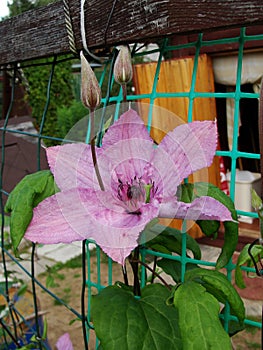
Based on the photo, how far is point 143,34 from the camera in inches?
31.0

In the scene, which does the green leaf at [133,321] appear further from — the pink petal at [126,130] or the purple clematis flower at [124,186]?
the pink petal at [126,130]

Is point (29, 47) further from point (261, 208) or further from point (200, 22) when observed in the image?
point (261, 208)

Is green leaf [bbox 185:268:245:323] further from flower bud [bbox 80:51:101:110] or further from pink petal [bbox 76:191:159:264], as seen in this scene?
flower bud [bbox 80:51:101:110]

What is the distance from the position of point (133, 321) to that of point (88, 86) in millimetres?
344

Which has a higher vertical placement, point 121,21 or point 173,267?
point 121,21

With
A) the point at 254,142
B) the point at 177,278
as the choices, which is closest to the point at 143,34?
the point at 177,278

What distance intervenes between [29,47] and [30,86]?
5.54 meters

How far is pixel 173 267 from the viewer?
893 millimetres

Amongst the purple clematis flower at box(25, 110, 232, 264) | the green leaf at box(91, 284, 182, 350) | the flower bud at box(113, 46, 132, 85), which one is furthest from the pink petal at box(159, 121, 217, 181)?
the green leaf at box(91, 284, 182, 350)

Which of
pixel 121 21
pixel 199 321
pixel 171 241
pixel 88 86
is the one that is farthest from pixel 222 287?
pixel 121 21

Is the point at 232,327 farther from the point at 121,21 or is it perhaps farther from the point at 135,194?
the point at 121,21

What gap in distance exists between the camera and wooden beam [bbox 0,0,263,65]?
0.70 m

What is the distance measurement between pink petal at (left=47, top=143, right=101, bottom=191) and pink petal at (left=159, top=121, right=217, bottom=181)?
0.12 m

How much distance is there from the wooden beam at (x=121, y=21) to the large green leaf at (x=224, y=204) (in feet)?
0.81
